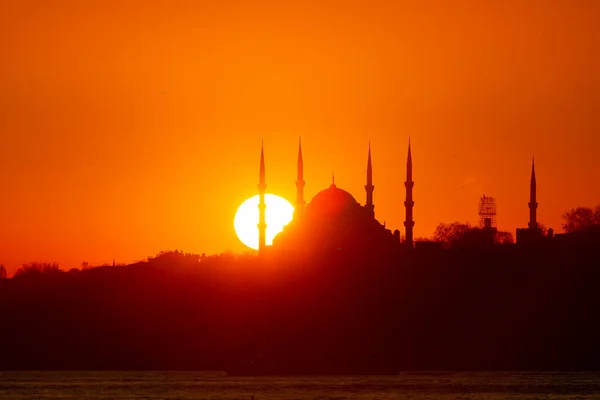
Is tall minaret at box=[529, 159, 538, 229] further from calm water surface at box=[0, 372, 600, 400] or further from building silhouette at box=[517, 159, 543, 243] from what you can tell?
calm water surface at box=[0, 372, 600, 400]

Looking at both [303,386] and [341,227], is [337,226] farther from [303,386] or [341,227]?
[303,386]

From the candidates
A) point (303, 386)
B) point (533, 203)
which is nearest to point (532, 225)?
point (533, 203)

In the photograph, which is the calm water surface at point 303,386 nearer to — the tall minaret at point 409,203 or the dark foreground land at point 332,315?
the dark foreground land at point 332,315

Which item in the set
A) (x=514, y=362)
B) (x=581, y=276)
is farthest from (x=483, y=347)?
(x=581, y=276)

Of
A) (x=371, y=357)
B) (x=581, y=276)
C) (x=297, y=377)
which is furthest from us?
(x=581, y=276)

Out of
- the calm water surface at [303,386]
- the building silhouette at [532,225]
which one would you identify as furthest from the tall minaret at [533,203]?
the calm water surface at [303,386]

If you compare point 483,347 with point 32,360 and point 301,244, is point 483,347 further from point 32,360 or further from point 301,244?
point 32,360
